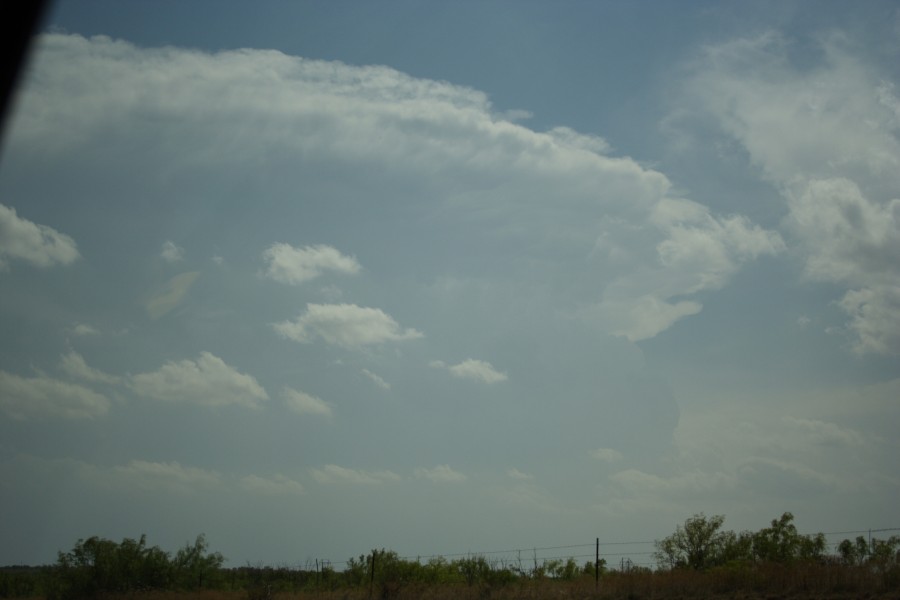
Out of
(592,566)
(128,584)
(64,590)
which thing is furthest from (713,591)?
(64,590)

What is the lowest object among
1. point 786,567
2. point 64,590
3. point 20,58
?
point 64,590

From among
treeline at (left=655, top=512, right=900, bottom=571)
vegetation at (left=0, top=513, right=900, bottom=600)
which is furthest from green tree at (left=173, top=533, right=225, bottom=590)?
treeline at (left=655, top=512, right=900, bottom=571)

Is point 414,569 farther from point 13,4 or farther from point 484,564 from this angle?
point 13,4

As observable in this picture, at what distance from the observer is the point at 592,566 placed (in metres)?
42.6

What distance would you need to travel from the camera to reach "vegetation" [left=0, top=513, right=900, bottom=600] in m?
27.8

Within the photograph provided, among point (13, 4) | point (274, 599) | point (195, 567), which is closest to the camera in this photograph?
point (13, 4)

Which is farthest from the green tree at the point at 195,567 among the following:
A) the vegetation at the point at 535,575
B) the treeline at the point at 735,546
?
the treeline at the point at 735,546

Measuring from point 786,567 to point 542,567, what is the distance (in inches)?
556

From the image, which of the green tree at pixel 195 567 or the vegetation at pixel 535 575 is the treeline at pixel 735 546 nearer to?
the vegetation at pixel 535 575

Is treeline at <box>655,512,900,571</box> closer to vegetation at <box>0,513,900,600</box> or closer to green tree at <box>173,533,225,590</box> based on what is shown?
vegetation at <box>0,513,900,600</box>

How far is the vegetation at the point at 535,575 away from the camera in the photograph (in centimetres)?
2777

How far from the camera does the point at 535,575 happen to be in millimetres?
39156

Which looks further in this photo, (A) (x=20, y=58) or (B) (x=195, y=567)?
(B) (x=195, y=567)

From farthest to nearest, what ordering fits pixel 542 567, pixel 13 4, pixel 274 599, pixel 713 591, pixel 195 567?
pixel 195 567 < pixel 542 567 < pixel 274 599 < pixel 713 591 < pixel 13 4
